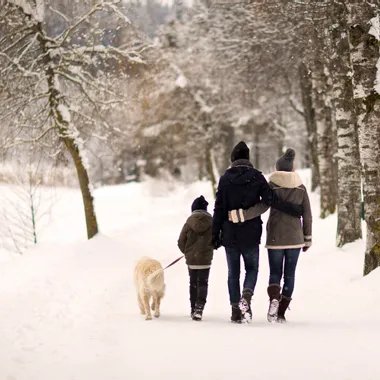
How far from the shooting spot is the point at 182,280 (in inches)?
406

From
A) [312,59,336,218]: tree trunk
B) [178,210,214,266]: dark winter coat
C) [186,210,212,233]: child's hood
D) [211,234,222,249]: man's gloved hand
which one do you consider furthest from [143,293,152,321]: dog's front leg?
[312,59,336,218]: tree trunk

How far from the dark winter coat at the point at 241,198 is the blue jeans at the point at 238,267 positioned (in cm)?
9

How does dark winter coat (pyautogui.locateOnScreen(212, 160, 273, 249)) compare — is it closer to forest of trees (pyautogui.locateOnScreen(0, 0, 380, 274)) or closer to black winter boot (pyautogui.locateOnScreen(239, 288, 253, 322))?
black winter boot (pyautogui.locateOnScreen(239, 288, 253, 322))

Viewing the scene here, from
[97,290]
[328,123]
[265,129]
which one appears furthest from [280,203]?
[265,129]

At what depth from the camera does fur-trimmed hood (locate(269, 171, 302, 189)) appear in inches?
233

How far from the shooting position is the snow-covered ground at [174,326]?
13.9 feet

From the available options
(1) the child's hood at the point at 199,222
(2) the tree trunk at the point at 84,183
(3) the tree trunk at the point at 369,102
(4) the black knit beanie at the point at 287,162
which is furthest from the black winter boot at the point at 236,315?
(2) the tree trunk at the point at 84,183

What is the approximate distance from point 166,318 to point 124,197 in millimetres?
30124

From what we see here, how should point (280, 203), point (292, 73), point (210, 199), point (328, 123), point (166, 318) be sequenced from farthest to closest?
point (210, 199)
point (292, 73)
point (328, 123)
point (166, 318)
point (280, 203)

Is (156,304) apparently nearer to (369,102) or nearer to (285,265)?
(285,265)

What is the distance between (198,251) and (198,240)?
15cm

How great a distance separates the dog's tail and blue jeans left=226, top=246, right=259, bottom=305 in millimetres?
1136

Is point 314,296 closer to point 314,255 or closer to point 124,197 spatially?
point 314,255

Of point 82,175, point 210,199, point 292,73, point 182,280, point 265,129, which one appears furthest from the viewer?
point 265,129
